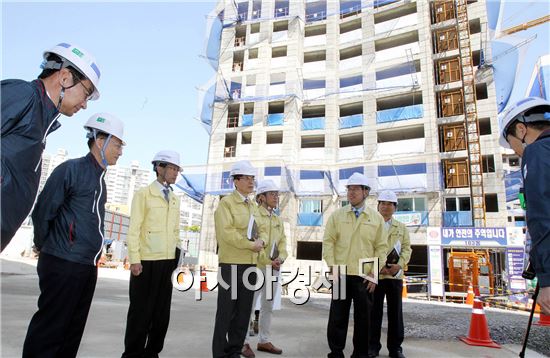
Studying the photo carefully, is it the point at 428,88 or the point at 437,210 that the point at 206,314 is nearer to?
the point at 437,210

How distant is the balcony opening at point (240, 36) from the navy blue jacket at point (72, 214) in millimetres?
30796

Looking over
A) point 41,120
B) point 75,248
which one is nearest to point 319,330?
point 75,248

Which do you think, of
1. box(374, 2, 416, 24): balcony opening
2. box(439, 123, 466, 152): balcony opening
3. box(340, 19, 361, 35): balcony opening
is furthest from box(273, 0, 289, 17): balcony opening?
box(439, 123, 466, 152): balcony opening

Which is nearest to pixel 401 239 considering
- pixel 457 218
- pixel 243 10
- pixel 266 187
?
pixel 266 187

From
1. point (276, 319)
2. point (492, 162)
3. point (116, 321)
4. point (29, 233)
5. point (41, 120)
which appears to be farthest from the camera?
point (29, 233)

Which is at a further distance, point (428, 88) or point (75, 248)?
point (428, 88)

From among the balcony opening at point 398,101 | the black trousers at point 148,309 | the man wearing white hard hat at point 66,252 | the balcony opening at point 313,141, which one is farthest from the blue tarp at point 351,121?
the man wearing white hard hat at point 66,252

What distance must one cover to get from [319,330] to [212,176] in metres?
22.7

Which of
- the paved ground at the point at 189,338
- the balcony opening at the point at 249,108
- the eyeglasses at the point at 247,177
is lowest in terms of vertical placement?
the paved ground at the point at 189,338

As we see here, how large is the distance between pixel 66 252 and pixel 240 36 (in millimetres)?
32573

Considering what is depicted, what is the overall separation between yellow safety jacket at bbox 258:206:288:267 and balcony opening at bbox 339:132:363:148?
23.1 m

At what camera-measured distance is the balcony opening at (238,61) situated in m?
30.3

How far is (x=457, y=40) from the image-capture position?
2595 centimetres

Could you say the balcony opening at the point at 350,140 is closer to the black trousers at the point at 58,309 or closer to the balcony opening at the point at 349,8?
the balcony opening at the point at 349,8
